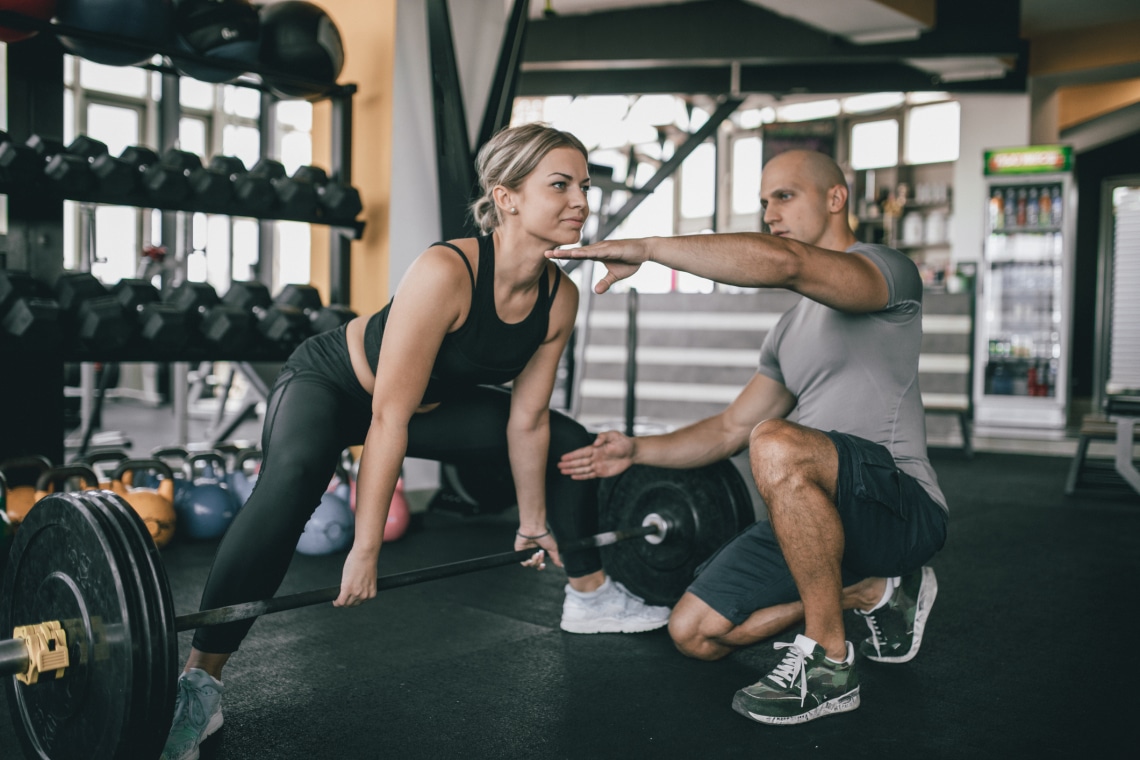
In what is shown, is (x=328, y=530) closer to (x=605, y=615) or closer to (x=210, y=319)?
(x=210, y=319)

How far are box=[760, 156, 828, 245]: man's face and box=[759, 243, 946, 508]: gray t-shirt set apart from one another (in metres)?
0.09

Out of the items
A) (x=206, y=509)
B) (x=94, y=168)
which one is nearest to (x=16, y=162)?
(x=94, y=168)

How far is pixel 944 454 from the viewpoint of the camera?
214 inches

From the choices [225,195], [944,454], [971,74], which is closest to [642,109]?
[971,74]

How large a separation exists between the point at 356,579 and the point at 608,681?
0.58 meters

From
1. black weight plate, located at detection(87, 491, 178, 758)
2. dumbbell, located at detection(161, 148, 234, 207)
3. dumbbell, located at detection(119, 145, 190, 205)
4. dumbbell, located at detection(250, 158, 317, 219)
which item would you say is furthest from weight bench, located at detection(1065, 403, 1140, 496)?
black weight plate, located at detection(87, 491, 178, 758)

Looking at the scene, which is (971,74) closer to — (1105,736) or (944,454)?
(944,454)

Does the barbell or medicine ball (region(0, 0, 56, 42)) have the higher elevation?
medicine ball (region(0, 0, 56, 42))

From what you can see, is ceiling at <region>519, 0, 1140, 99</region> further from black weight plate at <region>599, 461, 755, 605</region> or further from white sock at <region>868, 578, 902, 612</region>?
white sock at <region>868, 578, 902, 612</region>

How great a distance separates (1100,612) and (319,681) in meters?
1.88

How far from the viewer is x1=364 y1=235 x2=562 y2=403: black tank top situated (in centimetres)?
161

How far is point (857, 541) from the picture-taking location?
1.64m

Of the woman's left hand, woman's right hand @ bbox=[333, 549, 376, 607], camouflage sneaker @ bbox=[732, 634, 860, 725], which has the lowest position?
camouflage sneaker @ bbox=[732, 634, 860, 725]

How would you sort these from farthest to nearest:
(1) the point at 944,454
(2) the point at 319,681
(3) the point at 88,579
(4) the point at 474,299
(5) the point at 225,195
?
(1) the point at 944,454 → (5) the point at 225,195 → (2) the point at 319,681 → (4) the point at 474,299 → (3) the point at 88,579
